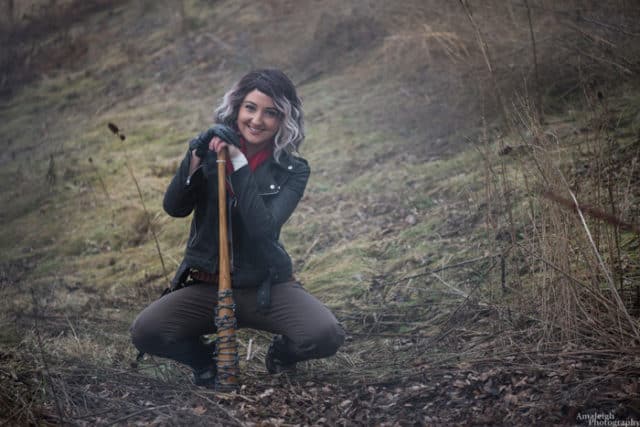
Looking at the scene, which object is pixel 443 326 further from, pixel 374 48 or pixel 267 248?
pixel 374 48

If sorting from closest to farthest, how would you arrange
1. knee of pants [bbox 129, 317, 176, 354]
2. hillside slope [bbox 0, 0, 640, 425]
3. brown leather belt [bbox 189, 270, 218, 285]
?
hillside slope [bbox 0, 0, 640, 425] → knee of pants [bbox 129, 317, 176, 354] → brown leather belt [bbox 189, 270, 218, 285]

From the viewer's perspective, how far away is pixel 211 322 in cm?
305

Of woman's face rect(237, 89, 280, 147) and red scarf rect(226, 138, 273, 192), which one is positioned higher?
woman's face rect(237, 89, 280, 147)

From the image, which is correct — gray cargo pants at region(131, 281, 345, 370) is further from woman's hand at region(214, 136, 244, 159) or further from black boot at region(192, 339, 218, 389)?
woman's hand at region(214, 136, 244, 159)

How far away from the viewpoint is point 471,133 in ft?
19.3

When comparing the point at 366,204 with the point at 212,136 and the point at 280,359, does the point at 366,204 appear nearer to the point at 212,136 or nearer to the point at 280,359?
the point at 280,359

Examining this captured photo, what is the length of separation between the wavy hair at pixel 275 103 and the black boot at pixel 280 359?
0.90 metres

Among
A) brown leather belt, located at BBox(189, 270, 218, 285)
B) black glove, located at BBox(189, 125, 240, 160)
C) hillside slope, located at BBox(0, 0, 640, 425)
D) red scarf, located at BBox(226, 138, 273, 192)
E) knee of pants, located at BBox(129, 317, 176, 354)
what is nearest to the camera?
hillside slope, located at BBox(0, 0, 640, 425)

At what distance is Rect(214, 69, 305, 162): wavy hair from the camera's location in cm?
318

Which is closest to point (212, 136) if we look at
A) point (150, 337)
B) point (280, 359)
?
point (150, 337)

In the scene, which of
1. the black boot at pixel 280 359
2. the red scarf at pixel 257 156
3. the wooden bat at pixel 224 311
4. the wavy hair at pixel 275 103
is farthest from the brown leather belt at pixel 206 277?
the wavy hair at pixel 275 103

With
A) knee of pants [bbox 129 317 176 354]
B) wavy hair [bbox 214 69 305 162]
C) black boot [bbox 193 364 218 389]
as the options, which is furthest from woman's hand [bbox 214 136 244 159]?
black boot [bbox 193 364 218 389]

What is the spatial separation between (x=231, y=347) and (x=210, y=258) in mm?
426

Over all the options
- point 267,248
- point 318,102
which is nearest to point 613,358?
point 267,248
